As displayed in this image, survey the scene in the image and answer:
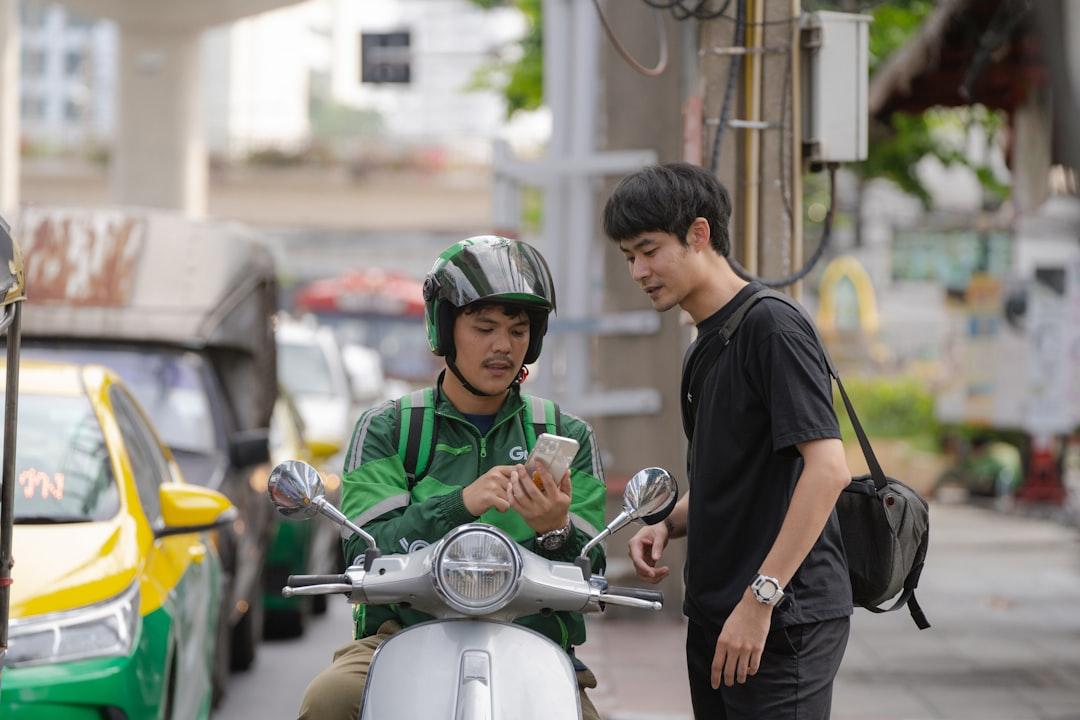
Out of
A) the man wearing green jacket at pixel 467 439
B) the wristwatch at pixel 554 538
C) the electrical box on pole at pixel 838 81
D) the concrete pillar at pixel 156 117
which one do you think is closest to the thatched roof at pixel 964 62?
the electrical box on pole at pixel 838 81

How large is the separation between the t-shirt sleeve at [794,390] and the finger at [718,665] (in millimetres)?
429

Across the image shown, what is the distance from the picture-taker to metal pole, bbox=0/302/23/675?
163 inches

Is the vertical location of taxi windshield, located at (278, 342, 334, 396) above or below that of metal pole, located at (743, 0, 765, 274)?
below

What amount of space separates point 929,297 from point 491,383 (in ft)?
127

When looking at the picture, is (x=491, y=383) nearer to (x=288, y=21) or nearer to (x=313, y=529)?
(x=313, y=529)

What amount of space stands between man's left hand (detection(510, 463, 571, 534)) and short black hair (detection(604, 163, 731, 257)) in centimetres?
62

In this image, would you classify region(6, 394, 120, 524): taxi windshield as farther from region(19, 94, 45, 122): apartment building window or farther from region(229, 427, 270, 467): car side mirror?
region(19, 94, 45, 122): apartment building window

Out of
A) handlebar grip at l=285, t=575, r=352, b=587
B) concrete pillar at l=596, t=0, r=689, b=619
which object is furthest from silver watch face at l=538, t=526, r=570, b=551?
concrete pillar at l=596, t=0, r=689, b=619

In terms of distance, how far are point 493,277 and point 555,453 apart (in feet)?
1.87

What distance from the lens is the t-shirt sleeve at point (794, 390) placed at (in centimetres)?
366

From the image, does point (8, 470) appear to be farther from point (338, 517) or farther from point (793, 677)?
point (793, 677)

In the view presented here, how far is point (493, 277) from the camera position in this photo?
3.88 m

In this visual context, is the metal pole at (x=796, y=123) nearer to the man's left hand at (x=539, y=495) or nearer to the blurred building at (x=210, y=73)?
the man's left hand at (x=539, y=495)

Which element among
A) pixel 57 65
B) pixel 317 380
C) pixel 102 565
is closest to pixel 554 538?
pixel 102 565
